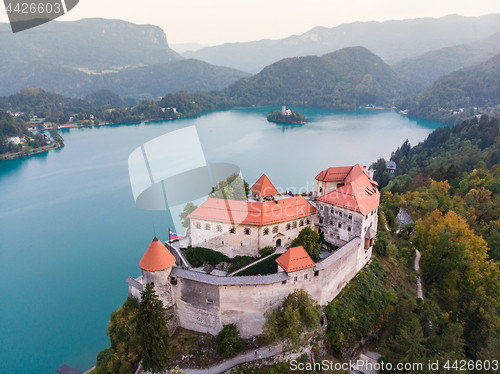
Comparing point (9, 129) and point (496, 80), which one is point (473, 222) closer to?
point (9, 129)

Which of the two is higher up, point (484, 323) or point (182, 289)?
point (182, 289)

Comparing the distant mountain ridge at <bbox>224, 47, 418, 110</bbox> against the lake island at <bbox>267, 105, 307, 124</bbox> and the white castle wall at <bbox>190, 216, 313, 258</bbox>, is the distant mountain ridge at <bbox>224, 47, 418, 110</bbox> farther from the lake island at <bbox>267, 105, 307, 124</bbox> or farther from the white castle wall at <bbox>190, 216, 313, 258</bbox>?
the white castle wall at <bbox>190, 216, 313, 258</bbox>

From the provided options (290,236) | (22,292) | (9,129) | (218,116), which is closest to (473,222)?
(290,236)

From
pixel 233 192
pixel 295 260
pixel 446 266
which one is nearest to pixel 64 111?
pixel 233 192

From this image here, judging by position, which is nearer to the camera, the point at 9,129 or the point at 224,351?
the point at 224,351

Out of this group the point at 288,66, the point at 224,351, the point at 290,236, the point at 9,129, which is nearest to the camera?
the point at 224,351

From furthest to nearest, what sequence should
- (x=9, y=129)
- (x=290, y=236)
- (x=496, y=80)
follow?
(x=496, y=80) → (x=9, y=129) → (x=290, y=236)
